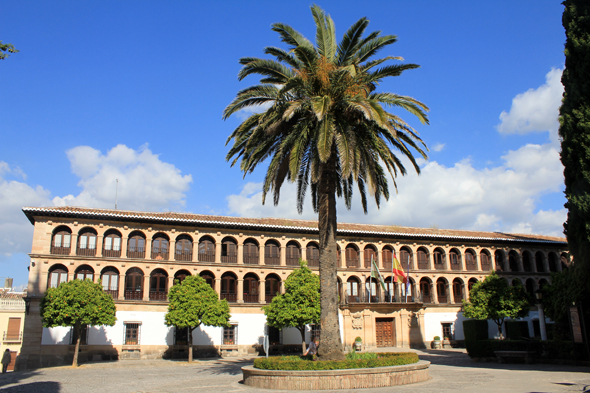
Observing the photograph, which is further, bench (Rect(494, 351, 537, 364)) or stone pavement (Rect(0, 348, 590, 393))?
bench (Rect(494, 351, 537, 364))

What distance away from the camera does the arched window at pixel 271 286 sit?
43.4 metres

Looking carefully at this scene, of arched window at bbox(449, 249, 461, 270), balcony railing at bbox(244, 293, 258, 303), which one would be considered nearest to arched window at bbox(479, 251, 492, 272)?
arched window at bbox(449, 249, 461, 270)

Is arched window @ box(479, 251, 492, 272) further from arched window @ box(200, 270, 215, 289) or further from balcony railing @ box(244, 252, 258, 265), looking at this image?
arched window @ box(200, 270, 215, 289)

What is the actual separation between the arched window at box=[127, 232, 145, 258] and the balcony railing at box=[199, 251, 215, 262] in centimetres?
490

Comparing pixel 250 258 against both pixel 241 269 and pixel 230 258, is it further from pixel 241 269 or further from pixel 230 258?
pixel 230 258

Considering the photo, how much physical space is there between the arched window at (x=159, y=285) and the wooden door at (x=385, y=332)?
19.3 metres

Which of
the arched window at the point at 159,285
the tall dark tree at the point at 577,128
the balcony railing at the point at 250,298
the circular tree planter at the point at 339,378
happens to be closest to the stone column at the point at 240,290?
the balcony railing at the point at 250,298

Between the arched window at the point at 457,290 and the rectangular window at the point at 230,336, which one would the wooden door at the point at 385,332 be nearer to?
the arched window at the point at 457,290

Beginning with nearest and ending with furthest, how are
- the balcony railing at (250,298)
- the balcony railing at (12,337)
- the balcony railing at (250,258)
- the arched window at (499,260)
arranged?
the balcony railing at (250,298), the balcony railing at (250,258), the balcony railing at (12,337), the arched window at (499,260)

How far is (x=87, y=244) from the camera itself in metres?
38.6

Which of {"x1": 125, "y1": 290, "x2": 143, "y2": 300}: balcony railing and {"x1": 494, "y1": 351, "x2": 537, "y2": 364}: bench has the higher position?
{"x1": 125, "y1": 290, "x2": 143, "y2": 300}: balcony railing

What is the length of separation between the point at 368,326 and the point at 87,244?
25272mm

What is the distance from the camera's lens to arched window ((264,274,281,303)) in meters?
43.4

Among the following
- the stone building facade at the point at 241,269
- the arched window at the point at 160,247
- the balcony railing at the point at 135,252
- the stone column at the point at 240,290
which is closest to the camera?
the stone building facade at the point at 241,269
